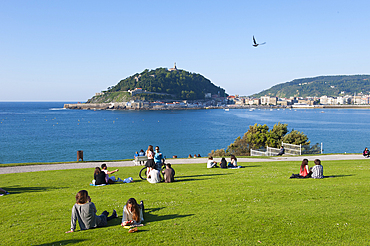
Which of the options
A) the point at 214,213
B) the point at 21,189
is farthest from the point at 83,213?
the point at 21,189

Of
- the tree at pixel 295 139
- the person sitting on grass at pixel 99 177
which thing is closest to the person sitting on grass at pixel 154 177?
the person sitting on grass at pixel 99 177

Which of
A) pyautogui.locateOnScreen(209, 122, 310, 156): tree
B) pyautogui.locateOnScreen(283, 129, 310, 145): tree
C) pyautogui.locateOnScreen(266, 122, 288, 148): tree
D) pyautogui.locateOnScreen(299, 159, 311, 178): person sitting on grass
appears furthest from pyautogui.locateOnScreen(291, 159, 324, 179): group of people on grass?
pyautogui.locateOnScreen(266, 122, 288, 148): tree

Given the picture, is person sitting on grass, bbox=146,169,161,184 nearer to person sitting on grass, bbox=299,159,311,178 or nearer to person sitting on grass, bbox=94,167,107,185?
person sitting on grass, bbox=94,167,107,185

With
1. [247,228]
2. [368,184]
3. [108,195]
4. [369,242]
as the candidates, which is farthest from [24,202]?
[368,184]

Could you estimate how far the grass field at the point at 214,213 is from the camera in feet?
18.3

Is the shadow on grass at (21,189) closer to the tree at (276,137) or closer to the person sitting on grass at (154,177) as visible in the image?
the person sitting on grass at (154,177)

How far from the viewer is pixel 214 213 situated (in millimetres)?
7004

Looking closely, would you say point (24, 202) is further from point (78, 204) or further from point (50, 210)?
point (78, 204)

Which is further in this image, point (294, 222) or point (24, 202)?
point (24, 202)

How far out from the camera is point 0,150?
151 ft

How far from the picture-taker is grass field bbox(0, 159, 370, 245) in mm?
5578

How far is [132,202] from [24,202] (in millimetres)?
4593

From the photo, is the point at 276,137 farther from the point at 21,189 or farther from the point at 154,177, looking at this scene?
the point at 21,189

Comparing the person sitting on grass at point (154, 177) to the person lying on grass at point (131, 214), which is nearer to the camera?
the person lying on grass at point (131, 214)
